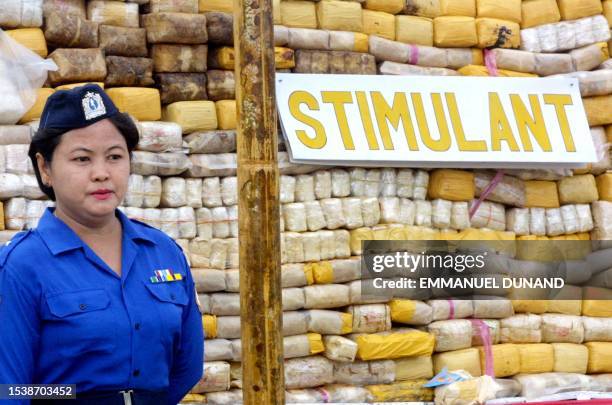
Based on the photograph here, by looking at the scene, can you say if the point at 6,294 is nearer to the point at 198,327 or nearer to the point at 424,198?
the point at 198,327

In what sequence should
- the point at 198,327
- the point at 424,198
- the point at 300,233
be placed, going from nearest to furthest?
the point at 198,327, the point at 300,233, the point at 424,198

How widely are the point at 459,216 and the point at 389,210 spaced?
20.5 inches

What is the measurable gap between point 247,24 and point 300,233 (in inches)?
106

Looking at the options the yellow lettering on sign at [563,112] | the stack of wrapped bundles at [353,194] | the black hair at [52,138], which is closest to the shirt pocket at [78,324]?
the black hair at [52,138]

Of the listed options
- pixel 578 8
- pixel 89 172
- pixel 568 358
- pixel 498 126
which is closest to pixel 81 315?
pixel 89 172

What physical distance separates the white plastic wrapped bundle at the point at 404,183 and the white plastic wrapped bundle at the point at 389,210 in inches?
3.3

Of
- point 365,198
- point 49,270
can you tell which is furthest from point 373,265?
point 49,270

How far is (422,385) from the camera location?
273 inches

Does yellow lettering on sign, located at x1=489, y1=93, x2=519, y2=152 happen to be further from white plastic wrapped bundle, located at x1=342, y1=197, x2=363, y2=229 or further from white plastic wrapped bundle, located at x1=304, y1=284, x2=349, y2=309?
white plastic wrapped bundle, located at x1=304, y1=284, x2=349, y2=309

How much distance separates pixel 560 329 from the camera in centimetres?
739

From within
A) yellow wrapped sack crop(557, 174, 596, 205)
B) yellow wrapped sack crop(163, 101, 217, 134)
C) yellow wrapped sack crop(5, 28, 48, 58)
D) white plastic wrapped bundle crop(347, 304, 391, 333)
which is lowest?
A: white plastic wrapped bundle crop(347, 304, 391, 333)

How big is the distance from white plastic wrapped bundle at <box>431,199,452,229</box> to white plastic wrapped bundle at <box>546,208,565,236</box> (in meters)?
0.81

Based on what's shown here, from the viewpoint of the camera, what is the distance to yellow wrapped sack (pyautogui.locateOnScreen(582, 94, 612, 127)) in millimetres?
7641

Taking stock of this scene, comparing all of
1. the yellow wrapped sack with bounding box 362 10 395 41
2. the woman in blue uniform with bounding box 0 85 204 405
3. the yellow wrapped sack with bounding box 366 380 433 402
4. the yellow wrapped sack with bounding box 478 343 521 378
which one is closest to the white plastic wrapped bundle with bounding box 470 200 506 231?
the yellow wrapped sack with bounding box 478 343 521 378
